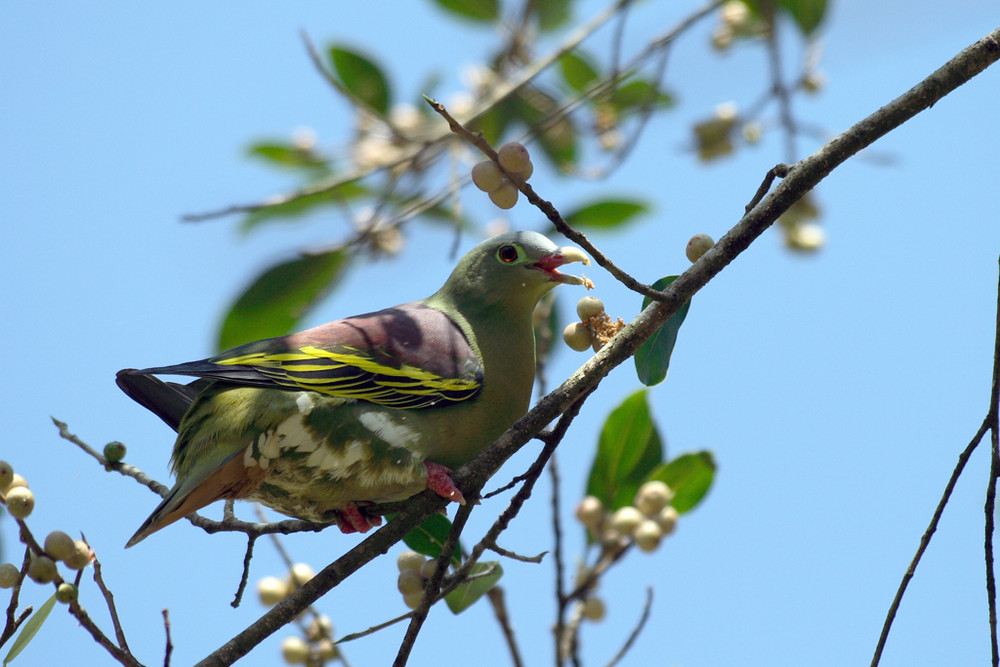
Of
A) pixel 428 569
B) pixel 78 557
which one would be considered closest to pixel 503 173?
pixel 428 569

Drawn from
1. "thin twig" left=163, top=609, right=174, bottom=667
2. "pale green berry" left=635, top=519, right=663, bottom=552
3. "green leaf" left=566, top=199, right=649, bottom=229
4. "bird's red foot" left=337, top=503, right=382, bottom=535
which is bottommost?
"thin twig" left=163, top=609, right=174, bottom=667

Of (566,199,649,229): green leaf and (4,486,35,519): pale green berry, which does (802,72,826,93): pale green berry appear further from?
(4,486,35,519): pale green berry

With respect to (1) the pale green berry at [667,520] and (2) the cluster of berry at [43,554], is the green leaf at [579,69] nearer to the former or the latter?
(1) the pale green berry at [667,520]

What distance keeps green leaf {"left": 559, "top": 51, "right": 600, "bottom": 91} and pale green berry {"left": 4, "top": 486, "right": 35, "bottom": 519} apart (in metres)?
3.79

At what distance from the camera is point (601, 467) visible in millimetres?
4004

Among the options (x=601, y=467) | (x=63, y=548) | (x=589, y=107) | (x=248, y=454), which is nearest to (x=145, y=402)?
(x=248, y=454)

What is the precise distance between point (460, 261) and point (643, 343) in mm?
1371

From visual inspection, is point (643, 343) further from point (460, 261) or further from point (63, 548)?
point (63, 548)

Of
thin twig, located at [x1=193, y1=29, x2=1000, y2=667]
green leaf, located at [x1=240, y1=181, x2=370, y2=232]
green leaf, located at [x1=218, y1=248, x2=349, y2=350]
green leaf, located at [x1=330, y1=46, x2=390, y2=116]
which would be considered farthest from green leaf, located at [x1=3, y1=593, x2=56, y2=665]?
green leaf, located at [x1=330, y1=46, x2=390, y2=116]

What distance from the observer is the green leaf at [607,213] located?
15.1ft

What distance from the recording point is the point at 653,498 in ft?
12.4

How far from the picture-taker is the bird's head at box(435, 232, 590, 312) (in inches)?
137

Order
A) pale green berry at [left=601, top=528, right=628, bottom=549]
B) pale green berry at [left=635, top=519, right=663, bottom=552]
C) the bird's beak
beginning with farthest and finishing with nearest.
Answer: pale green berry at [left=601, top=528, right=628, bottom=549]
pale green berry at [left=635, top=519, right=663, bottom=552]
the bird's beak

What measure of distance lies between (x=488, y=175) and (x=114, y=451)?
1.57 m
